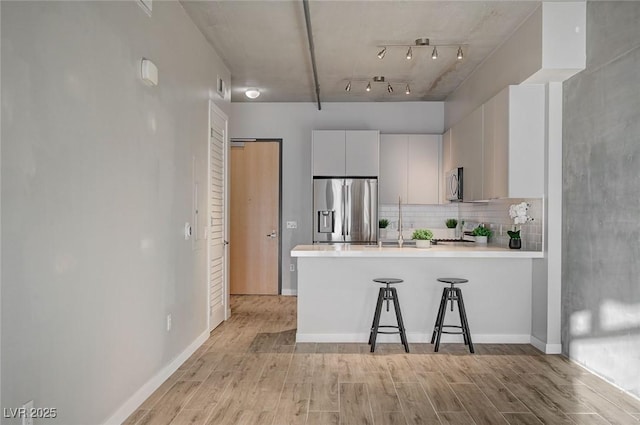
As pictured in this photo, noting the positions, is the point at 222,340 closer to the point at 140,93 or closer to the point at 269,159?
the point at 140,93

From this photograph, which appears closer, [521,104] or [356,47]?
[521,104]

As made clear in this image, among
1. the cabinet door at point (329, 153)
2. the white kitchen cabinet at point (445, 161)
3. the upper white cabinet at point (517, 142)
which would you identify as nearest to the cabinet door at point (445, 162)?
the white kitchen cabinet at point (445, 161)

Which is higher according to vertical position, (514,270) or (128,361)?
(514,270)

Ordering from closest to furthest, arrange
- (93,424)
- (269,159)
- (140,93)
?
1. (93,424)
2. (140,93)
3. (269,159)

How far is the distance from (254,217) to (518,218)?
13.7 feet

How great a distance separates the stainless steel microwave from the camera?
614 centimetres

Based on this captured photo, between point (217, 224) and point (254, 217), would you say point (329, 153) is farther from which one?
point (217, 224)

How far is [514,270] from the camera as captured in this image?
4824 mm

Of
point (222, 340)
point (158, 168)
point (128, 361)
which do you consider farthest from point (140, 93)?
point (222, 340)

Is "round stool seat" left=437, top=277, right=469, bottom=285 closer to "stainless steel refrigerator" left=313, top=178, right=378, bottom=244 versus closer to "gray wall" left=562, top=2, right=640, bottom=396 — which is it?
"gray wall" left=562, top=2, right=640, bottom=396

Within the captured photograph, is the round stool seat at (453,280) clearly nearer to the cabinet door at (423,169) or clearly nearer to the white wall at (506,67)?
the white wall at (506,67)

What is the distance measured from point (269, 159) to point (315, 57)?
2578 millimetres

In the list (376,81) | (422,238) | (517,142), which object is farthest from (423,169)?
(517,142)

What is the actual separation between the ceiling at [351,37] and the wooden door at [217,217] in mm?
831
